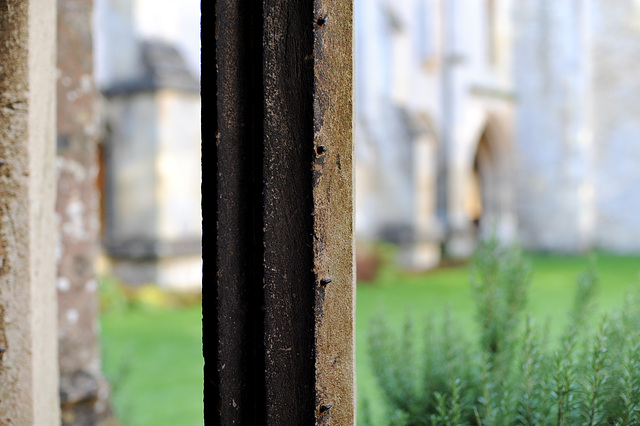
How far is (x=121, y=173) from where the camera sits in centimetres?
914

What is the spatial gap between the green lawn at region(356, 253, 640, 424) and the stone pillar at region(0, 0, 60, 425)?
3302 mm

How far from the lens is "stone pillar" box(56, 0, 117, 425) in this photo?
8.29ft

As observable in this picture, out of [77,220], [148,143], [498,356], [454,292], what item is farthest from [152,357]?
[454,292]

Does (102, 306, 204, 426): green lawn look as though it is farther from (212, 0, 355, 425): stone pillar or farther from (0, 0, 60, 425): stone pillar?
(212, 0, 355, 425): stone pillar

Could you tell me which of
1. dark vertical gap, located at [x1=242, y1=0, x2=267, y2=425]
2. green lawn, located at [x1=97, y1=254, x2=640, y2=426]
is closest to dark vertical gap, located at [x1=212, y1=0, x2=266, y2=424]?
dark vertical gap, located at [x1=242, y1=0, x2=267, y2=425]

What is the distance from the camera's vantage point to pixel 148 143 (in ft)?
29.3

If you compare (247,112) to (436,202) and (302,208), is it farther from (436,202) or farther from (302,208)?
(436,202)

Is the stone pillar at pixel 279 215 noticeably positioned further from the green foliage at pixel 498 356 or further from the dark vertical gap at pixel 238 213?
the green foliage at pixel 498 356

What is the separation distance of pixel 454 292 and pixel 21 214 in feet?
29.0

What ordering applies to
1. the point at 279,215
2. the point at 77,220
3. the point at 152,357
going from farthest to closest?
1. the point at 152,357
2. the point at 77,220
3. the point at 279,215

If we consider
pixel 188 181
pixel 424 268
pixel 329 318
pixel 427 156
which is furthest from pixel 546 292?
pixel 329 318

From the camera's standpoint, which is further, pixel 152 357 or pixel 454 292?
pixel 454 292

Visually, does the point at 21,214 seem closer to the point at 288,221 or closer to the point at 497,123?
the point at 288,221

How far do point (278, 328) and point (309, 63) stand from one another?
43 cm
